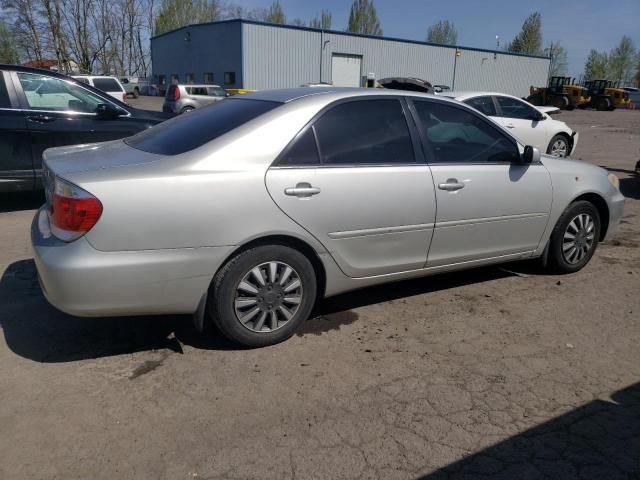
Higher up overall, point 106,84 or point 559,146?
point 106,84

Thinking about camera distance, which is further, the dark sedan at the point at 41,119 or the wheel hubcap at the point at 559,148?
the wheel hubcap at the point at 559,148

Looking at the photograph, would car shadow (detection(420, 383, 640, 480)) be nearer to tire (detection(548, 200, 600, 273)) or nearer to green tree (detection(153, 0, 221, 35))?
tire (detection(548, 200, 600, 273))

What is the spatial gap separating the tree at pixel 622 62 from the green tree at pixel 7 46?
78.6m

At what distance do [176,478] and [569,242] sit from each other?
12.5 ft

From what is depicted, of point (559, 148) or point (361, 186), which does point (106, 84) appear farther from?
point (361, 186)

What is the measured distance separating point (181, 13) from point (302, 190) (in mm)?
70442

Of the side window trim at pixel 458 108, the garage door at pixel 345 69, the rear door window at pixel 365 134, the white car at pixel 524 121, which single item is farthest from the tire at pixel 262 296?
the garage door at pixel 345 69

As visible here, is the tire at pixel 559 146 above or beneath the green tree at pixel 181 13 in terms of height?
beneath

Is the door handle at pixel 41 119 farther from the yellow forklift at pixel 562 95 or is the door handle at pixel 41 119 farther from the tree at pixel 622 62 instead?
the tree at pixel 622 62

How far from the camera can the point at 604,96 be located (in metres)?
39.3

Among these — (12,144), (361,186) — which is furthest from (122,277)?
(12,144)

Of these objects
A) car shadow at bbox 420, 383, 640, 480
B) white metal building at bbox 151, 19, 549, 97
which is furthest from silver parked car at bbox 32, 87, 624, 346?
white metal building at bbox 151, 19, 549, 97

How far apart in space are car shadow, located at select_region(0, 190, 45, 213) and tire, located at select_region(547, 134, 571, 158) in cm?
967

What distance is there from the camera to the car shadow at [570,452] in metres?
2.37
